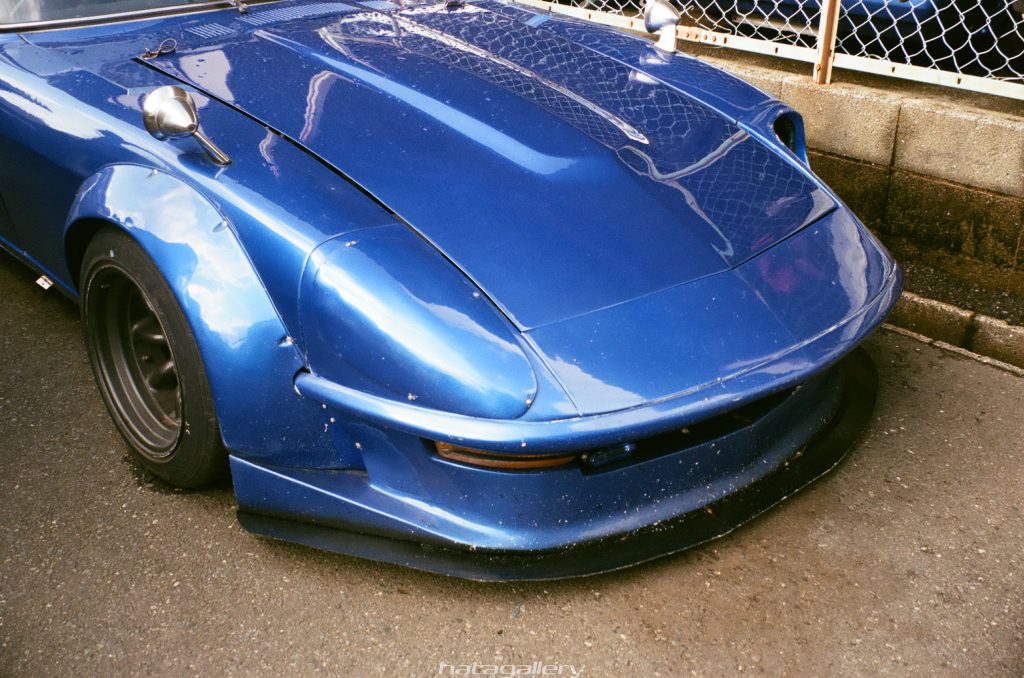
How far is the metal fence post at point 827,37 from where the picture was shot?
135 inches

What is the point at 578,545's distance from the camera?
6.45 ft

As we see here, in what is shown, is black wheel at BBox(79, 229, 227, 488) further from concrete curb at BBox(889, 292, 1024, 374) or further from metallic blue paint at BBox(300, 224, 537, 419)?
concrete curb at BBox(889, 292, 1024, 374)

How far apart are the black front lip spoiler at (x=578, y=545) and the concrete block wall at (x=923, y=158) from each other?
1.30 meters

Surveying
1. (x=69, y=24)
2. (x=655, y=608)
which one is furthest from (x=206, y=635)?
(x=69, y=24)

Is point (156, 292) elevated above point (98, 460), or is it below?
above

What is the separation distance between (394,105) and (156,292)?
69 cm

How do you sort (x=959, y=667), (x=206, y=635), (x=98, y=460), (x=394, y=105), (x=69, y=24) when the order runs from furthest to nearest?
(x=69, y=24) < (x=98, y=460) < (x=394, y=105) < (x=206, y=635) < (x=959, y=667)

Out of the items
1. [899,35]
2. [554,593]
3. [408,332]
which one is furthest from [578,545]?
[899,35]

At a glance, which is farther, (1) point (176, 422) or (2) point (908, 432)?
(2) point (908, 432)

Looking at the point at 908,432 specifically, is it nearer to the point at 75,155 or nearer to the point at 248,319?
the point at 248,319

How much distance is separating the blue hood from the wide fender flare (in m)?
0.30

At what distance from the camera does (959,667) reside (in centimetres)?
190

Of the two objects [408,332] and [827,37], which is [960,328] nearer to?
[827,37]

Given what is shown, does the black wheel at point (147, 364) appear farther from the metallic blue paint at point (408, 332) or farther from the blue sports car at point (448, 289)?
the metallic blue paint at point (408, 332)
